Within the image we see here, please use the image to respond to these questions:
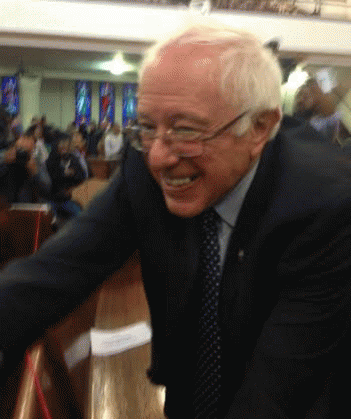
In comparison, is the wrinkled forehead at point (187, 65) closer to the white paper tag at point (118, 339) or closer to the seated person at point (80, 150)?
the white paper tag at point (118, 339)

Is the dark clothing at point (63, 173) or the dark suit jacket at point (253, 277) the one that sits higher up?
the dark suit jacket at point (253, 277)

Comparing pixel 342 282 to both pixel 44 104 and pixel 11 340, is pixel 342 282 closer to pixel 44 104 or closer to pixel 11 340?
pixel 11 340

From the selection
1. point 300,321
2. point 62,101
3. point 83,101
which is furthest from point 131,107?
point 83,101

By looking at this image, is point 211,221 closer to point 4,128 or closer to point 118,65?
point 4,128

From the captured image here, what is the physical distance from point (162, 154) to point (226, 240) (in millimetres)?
223

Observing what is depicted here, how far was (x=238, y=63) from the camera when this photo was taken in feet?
2.52

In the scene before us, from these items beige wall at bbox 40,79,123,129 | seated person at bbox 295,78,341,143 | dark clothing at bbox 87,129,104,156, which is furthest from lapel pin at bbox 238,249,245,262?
beige wall at bbox 40,79,123,129

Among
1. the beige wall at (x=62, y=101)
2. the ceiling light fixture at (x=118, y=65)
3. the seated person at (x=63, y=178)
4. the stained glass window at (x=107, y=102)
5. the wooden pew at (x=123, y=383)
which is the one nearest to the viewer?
the wooden pew at (x=123, y=383)

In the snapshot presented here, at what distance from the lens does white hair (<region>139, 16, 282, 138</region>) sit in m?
0.76

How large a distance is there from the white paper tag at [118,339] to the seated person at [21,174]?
150cm

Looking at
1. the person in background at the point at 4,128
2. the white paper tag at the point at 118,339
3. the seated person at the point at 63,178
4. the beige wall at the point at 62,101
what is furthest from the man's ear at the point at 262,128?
the beige wall at the point at 62,101

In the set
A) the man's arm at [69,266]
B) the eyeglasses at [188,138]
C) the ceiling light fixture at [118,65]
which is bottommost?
the ceiling light fixture at [118,65]

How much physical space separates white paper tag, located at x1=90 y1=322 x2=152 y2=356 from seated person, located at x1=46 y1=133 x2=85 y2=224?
6.11 feet

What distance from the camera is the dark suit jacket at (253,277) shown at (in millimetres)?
771
